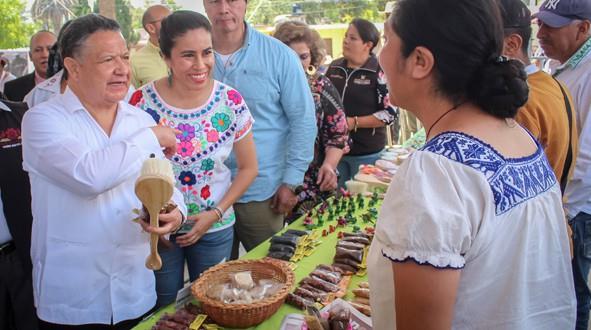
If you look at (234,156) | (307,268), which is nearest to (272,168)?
(234,156)

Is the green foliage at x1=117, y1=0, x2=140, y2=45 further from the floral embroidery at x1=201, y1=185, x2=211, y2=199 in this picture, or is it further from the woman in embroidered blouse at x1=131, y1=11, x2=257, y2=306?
the floral embroidery at x1=201, y1=185, x2=211, y2=199

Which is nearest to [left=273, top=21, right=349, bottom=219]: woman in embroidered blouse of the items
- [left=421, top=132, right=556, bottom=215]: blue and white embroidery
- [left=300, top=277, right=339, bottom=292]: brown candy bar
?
[left=300, top=277, right=339, bottom=292]: brown candy bar

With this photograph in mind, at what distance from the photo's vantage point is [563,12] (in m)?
2.30

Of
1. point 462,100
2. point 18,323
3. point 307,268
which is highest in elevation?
point 462,100

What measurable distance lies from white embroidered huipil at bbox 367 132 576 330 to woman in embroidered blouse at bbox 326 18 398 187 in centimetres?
284

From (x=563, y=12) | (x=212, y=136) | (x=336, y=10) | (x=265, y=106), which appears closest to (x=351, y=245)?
(x=212, y=136)

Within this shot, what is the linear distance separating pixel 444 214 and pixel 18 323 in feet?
6.31

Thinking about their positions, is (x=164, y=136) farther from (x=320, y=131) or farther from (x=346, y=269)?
(x=320, y=131)

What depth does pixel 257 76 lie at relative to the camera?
2.39 meters

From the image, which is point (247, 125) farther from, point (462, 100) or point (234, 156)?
point (462, 100)

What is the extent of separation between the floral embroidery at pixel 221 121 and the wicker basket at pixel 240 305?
643 millimetres

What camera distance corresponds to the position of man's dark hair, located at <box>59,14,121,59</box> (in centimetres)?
153

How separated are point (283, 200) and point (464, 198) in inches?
64.7

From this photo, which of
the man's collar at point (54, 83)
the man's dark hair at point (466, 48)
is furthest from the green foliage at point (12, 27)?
the man's dark hair at point (466, 48)
